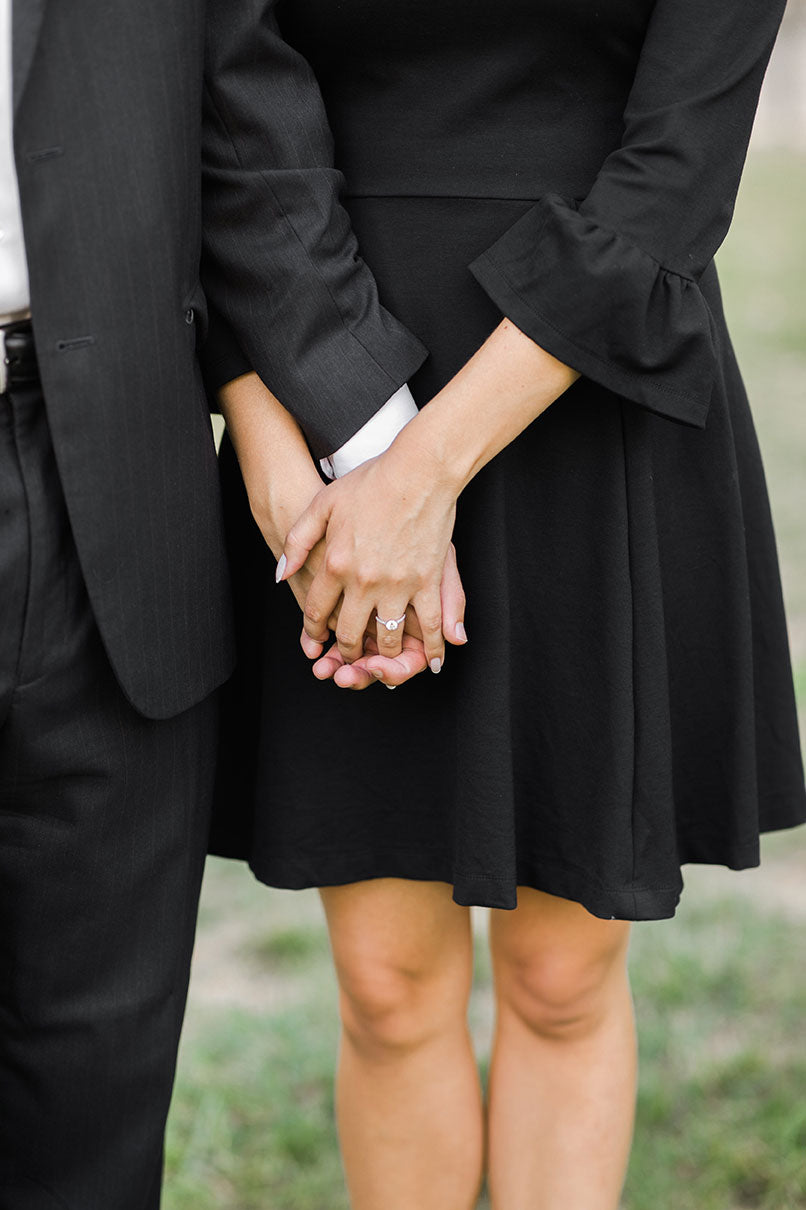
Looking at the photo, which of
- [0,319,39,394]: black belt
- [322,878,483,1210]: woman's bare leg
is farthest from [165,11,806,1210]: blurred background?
[0,319,39,394]: black belt

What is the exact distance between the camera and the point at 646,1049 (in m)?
2.21

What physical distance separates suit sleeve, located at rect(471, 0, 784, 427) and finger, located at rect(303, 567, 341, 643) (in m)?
0.29

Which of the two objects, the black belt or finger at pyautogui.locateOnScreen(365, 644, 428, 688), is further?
finger at pyautogui.locateOnScreen(365, 644, 428, 688)

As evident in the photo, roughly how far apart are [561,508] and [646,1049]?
1166 millimetres

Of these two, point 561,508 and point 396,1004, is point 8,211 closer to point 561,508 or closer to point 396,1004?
point 561,508

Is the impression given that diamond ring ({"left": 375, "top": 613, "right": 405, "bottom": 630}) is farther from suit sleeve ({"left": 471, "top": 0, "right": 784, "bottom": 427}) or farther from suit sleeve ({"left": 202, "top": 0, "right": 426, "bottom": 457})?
suit sleeve ({"left": 471, "top": 0, "right": 784, "bottom": 427})

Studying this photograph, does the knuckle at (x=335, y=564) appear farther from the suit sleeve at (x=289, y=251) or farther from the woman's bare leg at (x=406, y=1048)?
the woman's bare leg at (x=406, y=1048)

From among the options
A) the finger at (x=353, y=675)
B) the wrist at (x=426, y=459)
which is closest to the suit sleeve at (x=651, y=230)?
the wrist at (x=426, y=459)

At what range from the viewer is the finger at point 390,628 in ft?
4.20

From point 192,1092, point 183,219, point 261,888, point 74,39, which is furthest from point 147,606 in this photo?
point 261,888

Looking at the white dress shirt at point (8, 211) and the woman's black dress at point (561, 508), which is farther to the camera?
the woman's black dress at point (561, 508)

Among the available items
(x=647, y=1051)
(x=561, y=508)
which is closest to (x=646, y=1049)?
(x=647, y=1051)

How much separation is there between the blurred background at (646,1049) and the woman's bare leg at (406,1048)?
0.40m

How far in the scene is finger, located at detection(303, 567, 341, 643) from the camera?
1.28m
